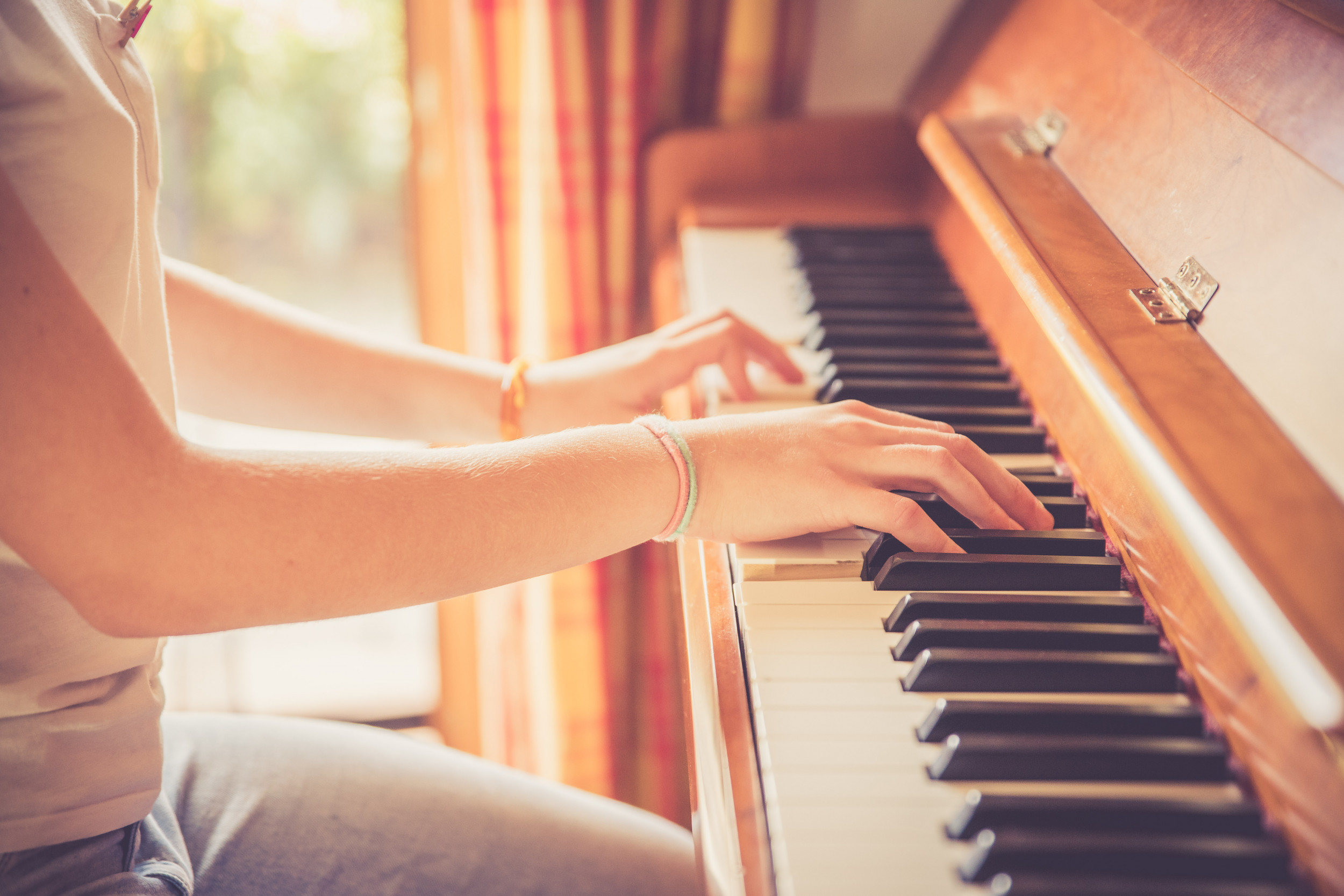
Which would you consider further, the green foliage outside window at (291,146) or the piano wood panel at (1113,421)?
the green foliage outside window at (291,146)

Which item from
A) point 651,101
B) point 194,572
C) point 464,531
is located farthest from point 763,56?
point 194,572

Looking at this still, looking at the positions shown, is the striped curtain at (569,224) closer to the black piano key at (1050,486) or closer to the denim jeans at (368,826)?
the denim jeans at (368,826)

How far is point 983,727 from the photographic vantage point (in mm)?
587

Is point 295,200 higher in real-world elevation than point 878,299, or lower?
higher

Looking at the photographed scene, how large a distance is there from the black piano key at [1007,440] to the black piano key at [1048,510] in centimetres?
9

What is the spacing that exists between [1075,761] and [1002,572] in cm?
16

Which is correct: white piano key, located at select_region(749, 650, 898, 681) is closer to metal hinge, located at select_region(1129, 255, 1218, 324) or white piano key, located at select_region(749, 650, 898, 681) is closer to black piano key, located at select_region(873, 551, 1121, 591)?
black piano key, located at select_region(873, 551, 1121, 591)

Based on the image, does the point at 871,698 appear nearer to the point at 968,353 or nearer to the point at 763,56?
the point at 968,353

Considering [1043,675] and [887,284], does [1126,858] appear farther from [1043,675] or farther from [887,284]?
[887,284]

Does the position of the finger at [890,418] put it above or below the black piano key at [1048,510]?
above

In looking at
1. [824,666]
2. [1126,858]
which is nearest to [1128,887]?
[1126,858]

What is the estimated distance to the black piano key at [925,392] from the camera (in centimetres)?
91

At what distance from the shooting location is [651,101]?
146 cm

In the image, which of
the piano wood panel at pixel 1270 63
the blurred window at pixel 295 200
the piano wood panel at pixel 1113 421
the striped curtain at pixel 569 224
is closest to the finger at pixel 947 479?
the piano wood panel at pixel 1113 421
